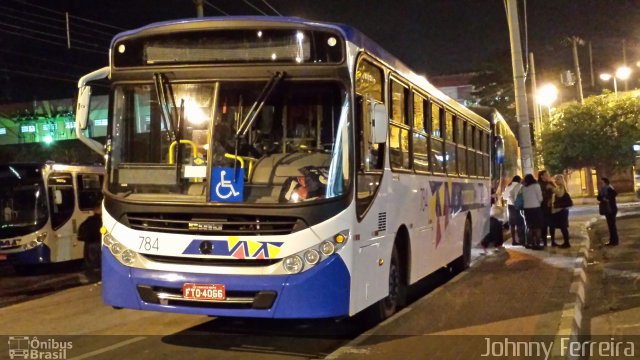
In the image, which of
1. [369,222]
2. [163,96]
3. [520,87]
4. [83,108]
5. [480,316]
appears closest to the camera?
[163,96]

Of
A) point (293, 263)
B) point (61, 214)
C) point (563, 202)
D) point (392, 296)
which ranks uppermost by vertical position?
point (61, 214)

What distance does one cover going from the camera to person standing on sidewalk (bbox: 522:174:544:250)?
13.8 meters

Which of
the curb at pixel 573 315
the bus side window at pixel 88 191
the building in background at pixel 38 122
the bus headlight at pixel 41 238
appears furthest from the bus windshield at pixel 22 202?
the building in background at pixel 38 122

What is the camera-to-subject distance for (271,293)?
5.96m

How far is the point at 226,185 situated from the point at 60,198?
10042 mm

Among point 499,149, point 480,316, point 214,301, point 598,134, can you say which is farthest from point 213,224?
point 598,134

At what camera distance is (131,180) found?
21.3 ft

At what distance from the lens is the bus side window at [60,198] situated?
14.6m

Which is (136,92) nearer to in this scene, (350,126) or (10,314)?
(350,126)

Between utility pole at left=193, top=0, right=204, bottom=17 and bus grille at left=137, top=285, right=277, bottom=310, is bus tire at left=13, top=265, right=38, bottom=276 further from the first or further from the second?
bus grille at left=137, top=285, right=277, bottom=310

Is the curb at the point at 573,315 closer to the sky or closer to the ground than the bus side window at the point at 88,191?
closer to the ground

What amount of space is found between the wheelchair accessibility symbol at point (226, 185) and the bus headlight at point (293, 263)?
0.71 metres

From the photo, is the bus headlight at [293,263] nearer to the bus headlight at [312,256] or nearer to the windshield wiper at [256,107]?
the bus headlight at [312,256]

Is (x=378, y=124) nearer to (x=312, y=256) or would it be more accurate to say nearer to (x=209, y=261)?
(x=312, y=256)
